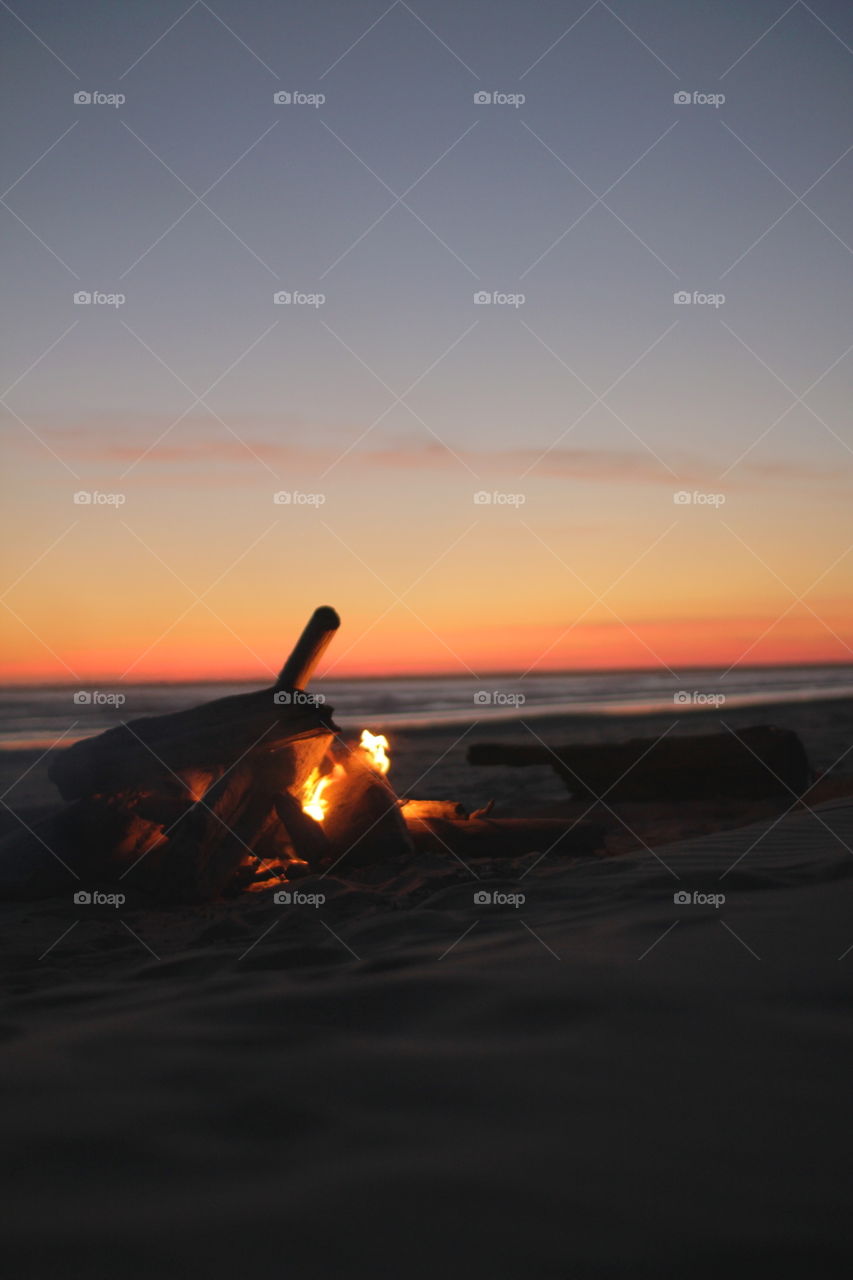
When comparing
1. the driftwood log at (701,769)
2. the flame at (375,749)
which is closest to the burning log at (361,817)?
the flame at (375,749)

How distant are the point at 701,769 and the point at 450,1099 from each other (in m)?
9.50

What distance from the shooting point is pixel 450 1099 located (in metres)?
3.21

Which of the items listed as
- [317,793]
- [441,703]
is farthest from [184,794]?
[441,703]

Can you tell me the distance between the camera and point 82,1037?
393 centimetres

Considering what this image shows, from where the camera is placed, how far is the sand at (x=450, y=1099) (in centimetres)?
250

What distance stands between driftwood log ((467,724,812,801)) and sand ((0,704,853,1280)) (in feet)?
21.5

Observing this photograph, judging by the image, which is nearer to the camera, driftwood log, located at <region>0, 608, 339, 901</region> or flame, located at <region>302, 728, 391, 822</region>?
driftwood log, located at <region>0, 608, 339, 901</region>

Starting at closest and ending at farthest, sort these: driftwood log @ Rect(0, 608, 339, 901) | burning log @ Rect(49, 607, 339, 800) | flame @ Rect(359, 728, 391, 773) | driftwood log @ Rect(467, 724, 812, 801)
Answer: driftwood log @ Rect(0, 608, 339, 901) → burning log @ Rect(49, 607, 339, 800) → flame @ Rect(359, 728, 391, 773) → driftwood log @ Rect(467, 724, 812, 801)

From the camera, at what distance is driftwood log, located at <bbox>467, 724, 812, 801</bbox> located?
1210 centimetres

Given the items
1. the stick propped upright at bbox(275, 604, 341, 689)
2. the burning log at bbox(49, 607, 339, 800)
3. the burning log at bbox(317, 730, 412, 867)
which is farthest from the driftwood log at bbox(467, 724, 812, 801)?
the burning log at bbox(49, 607, 339, 800)

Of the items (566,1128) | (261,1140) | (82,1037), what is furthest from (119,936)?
(566,1128)

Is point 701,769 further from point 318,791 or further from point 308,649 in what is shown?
point 308,649

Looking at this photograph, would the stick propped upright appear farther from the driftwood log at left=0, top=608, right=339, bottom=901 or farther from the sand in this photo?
the sand

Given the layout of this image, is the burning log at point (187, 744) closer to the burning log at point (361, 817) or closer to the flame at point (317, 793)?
the flame at point (317, 793)
